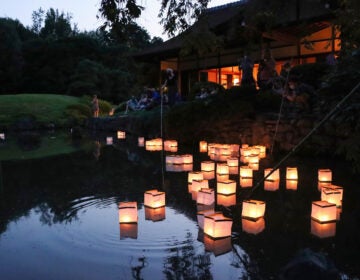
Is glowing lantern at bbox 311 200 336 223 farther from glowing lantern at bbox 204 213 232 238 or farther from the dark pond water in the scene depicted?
glowing lantern at bbox 204 213 232 238

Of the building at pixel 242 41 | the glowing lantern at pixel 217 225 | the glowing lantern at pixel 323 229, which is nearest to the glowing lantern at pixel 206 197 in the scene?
the glowing lantern at pixel 217 225

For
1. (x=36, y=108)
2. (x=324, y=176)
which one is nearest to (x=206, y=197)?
(x=324, y=176)

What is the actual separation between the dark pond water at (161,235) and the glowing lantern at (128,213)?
12cm

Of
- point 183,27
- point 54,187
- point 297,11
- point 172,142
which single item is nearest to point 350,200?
point 183,27

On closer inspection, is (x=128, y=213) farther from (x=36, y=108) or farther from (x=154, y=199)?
(x=36, y=108)

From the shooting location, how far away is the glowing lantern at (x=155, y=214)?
4184 mm

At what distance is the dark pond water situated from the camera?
9.44 ft

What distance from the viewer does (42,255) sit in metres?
3.23

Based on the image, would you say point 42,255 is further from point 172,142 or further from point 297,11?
point 297,11

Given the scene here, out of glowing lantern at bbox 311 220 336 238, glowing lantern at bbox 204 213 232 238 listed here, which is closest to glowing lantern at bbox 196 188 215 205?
glowing lantern at bbox 204 213 232 238

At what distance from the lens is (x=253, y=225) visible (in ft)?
12.6

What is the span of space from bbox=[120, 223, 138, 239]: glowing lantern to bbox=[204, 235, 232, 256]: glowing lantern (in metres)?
0.71

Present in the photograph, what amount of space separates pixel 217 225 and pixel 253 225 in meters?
0.61

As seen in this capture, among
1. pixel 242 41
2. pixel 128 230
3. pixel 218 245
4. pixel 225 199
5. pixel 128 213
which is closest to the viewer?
pixel 218 245
